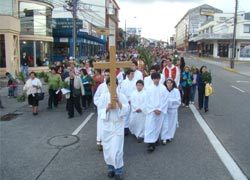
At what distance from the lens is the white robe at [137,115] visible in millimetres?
7965

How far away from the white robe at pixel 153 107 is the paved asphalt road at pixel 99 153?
1.22ft

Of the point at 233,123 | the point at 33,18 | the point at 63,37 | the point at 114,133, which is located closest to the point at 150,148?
the point at 114,133

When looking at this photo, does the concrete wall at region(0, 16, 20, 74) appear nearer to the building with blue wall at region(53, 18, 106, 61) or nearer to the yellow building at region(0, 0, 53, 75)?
the yellow building at region(0, 0, 53, 75)

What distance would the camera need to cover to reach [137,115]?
868 centimetres

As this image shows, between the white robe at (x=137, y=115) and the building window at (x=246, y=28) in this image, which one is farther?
the building window at (x=246, y=28)

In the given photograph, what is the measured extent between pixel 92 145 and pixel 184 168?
2438 mm

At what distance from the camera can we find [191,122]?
34.6ft

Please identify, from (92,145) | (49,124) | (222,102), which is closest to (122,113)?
(92,145)

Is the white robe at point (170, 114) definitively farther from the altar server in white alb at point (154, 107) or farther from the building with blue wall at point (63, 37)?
the building with blue wall at point (63, 37)

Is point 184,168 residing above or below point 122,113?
below

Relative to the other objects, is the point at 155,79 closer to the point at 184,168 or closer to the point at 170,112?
the point at 170,112

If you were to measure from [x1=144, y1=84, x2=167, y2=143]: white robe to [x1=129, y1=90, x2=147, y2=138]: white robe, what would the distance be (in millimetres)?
309

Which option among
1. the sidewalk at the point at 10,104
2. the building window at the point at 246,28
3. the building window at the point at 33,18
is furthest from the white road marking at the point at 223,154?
the building window at the point at 246,28

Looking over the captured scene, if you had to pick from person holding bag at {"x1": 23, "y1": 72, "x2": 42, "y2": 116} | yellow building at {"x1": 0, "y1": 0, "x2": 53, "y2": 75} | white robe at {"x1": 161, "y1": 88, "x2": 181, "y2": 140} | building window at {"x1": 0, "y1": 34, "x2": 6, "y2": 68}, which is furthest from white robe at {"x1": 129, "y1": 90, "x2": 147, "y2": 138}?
building window at {"x1": 0, "y1": 34, "x2": 6, "y2": 68}
